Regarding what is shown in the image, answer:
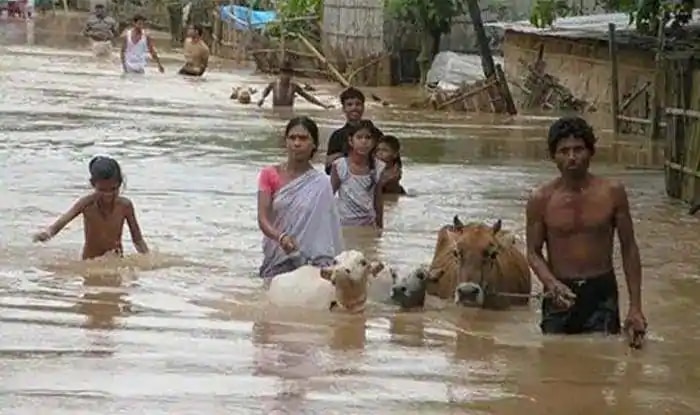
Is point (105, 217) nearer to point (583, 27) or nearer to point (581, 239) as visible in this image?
point (581, 239)

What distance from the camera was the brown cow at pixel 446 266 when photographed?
9031 mm

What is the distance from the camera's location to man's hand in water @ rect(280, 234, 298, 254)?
340 inches

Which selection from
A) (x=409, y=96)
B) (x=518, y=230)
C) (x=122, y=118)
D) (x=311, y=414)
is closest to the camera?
(x=311, y=414)

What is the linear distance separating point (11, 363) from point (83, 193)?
7249 millimetres

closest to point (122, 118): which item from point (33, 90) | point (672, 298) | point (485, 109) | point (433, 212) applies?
point (33, 90)

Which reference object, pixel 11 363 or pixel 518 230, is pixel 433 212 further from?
pixel 11 363

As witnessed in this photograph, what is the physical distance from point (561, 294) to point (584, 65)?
69.7 ft

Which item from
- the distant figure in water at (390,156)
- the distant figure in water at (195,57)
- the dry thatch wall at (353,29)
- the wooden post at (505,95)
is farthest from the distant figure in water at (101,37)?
the distant figure in water at (390,156)

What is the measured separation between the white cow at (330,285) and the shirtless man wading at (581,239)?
103 cm

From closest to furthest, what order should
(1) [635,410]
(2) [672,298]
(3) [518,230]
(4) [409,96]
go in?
(1) [635,410] < (2) [672,298] < (3) [518,230] < (4) [409,96]

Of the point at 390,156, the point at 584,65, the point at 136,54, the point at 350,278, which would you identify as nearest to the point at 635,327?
the point at 350,278

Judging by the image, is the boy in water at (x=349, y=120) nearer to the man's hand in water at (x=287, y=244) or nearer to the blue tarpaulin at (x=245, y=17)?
the man's hand in water at (x=287, y=244)

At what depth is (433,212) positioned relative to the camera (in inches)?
541

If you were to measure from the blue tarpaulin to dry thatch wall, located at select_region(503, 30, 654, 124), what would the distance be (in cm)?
814
